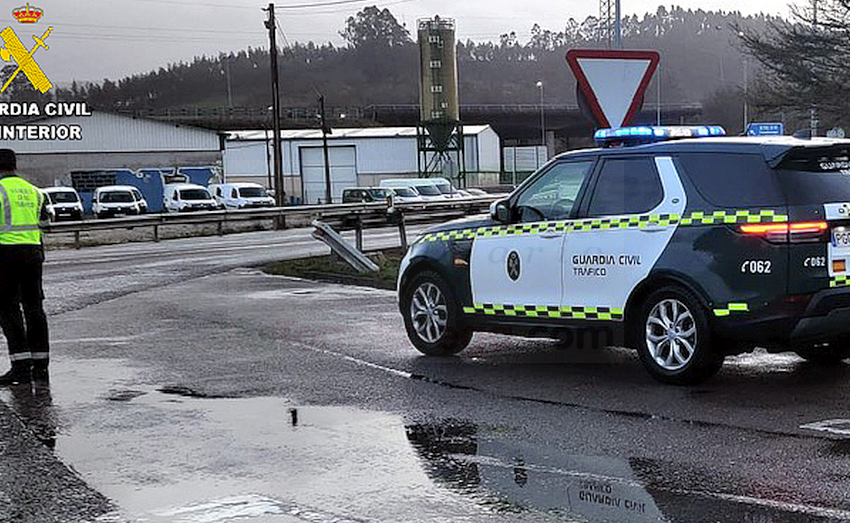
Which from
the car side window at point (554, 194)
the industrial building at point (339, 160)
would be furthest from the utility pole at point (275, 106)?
the car side window at point (554, 194)

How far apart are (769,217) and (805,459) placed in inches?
83.7

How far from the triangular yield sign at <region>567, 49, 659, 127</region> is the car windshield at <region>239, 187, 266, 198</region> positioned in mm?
44724

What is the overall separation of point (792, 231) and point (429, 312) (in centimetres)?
370

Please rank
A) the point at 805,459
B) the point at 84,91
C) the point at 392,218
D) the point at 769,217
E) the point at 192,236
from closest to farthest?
the point at 805,459 → the point at 769,217 → the point at 392,218 → the point at 192,236 → the point at 84,91

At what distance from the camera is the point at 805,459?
20.4 ft

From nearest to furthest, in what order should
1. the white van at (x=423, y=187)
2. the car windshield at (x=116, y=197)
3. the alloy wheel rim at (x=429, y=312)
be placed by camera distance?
1. the alloy wheel rim at (x=429, y=312)
2. the car windshield at (x=116, y=197)
3. the white van at (x=423, y=187)

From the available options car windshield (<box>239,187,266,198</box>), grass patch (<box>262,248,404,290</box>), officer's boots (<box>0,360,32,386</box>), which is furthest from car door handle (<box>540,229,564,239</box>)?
car windshield (<box>239,187,266,198</box>)

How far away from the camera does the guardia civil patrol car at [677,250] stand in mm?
7840

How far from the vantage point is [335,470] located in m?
6.32

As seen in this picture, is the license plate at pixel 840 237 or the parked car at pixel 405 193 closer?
the license plate at pixel 840 237

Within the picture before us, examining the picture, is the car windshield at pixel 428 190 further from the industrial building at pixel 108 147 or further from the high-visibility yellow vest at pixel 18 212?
the high-visibility yellow vest at pixel 18 212

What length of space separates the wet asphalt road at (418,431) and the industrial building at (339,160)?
228 feet

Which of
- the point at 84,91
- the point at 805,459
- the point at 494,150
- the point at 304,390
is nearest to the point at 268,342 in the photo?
the point at 304,390

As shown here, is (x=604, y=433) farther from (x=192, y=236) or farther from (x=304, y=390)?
(x=192, y=236)
